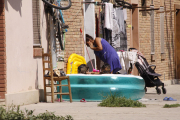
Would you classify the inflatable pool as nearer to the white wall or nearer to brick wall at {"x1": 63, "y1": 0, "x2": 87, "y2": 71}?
the white wall

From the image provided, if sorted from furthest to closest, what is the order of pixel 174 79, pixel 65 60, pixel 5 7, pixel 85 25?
1. pixel 174 79
2. pixel 85 25
3. pixel 65 60
4. pixel 5 7

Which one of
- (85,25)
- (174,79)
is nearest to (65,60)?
(85,25)

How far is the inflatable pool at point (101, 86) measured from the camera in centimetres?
1103

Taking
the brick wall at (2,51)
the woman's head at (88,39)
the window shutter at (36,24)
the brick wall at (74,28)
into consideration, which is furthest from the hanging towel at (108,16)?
the brick wall at (2,51)

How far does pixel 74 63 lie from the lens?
42.4 ft

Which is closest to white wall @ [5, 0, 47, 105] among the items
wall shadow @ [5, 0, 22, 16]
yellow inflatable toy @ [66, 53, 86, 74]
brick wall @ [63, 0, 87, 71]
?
wall shadow @ [5, 0, 22, 16]

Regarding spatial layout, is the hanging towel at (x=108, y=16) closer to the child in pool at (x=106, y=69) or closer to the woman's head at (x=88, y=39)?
the woman's head at (x=88, y=39)

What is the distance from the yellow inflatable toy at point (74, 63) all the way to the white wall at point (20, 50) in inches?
68.0

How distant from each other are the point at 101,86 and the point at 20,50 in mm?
2331

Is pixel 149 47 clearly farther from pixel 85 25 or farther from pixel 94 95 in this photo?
pixel 94 95

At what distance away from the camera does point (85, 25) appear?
1430 cm

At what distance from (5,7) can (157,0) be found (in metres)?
12.1

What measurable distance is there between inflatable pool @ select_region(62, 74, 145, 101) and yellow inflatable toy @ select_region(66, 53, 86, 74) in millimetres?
1648

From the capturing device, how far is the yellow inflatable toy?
506 inches
